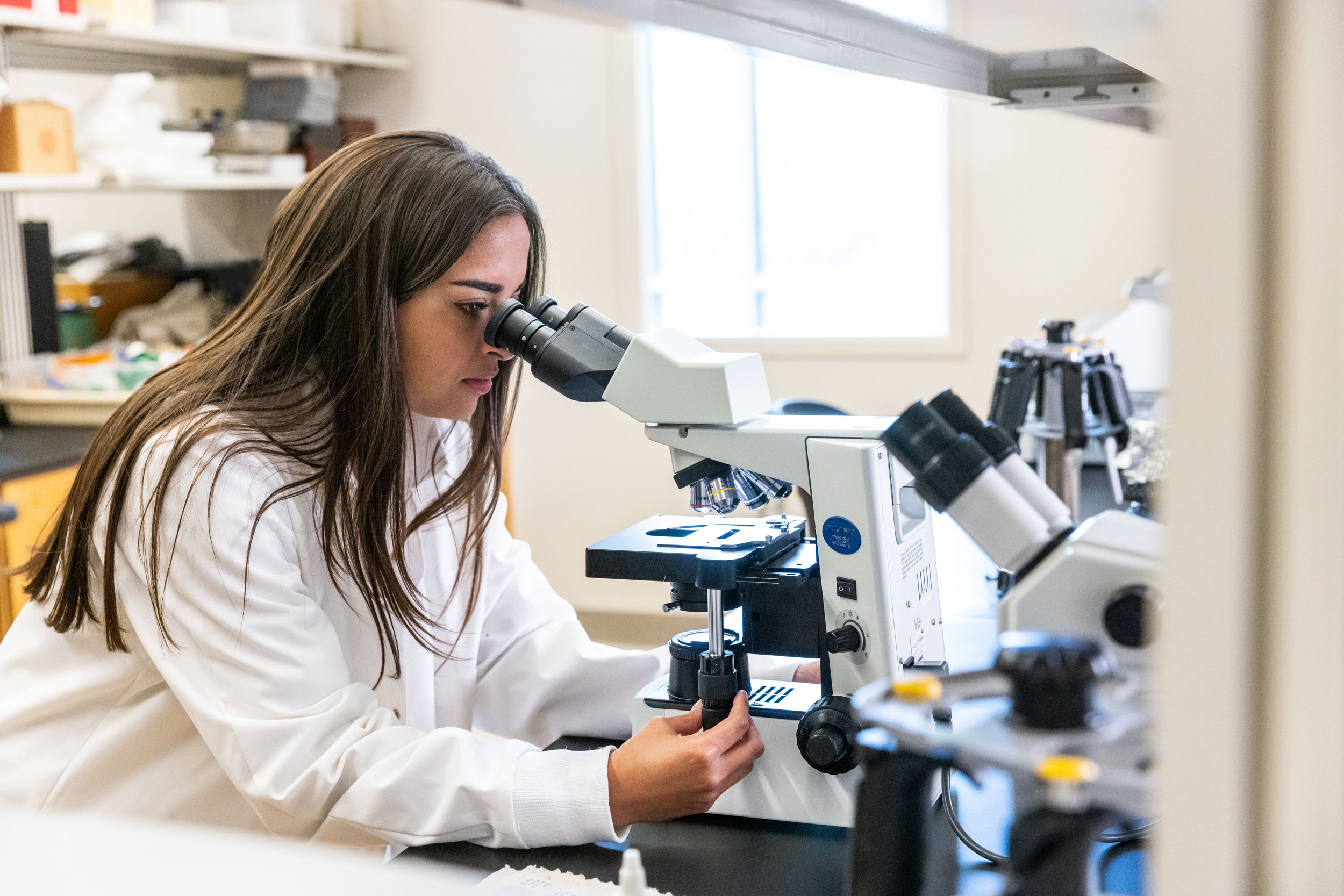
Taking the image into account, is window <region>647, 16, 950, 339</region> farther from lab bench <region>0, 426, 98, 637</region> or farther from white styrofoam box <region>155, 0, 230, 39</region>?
lab bench <region>0, 426, 98, 637</region>

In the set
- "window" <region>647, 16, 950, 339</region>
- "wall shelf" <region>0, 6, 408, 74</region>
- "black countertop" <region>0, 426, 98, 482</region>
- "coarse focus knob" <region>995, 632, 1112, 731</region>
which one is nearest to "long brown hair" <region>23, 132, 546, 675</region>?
"coarse focus knob" <region>995, 632, 1112, 731</region>

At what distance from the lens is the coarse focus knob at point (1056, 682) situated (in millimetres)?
384

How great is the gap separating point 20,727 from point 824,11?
43.5 inches

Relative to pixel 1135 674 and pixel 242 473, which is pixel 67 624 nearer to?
pixel 242 473

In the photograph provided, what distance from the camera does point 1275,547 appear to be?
29cm

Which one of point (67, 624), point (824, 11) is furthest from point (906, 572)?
point (67, 624)

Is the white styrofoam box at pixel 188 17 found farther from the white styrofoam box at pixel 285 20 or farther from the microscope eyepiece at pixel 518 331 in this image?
the microscope eyepiece at pixel 518 331

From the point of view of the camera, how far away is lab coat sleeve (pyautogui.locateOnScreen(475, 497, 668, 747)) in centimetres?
133

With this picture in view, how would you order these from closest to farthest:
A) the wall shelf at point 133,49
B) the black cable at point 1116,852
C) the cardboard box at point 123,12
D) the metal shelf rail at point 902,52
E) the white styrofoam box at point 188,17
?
the metal shelf rail at point 902,52
the black cable at point 1116,852
the wall shelf at point 133,49
the cardboard box at point 123,12
the white styrofoam box at point 188,17

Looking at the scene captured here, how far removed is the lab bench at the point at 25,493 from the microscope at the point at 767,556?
181 cm

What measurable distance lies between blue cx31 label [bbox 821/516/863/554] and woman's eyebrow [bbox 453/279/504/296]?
1.56ft

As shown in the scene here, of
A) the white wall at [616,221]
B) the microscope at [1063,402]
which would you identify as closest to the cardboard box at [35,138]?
the white wall at [616,221]

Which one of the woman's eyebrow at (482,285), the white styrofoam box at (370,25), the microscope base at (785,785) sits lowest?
the microscope base at (785,785)

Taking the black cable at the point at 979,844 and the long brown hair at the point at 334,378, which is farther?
the long brown hair at the point at 334,378
